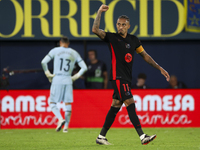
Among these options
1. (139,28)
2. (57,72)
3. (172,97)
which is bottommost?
(172,97)

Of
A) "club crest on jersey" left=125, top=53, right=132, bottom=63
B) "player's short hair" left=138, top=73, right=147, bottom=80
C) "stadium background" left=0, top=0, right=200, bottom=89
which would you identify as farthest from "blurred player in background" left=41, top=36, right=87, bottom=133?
"club crest on jersey" left=125, top=53, right=132, bottom=63

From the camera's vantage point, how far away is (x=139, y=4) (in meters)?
11.0

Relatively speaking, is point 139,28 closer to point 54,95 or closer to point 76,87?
point 76,87

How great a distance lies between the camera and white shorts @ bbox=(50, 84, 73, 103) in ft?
29.9

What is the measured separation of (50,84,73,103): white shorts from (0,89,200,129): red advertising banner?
1128mm

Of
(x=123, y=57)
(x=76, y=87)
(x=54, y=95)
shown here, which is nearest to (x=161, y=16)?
(x=76, y=87)

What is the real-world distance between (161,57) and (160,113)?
5.66ft

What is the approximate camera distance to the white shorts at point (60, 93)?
9102 millimetres

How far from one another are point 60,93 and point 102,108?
153 cm

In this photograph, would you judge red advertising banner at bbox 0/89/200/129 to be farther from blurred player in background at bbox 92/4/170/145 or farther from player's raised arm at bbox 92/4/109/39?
player's raised arm at bbox 92/4/109/39

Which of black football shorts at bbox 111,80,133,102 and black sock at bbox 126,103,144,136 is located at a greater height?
black football shorts at bbox 111,80,133,102

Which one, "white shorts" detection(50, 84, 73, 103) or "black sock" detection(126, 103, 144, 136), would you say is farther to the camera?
"white shorts" detection(50, 84, 73, 103)

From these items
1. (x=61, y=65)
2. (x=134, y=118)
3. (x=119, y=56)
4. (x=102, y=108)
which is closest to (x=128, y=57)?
(x=119, y=56)

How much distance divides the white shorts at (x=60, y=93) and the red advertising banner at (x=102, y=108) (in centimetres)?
113
